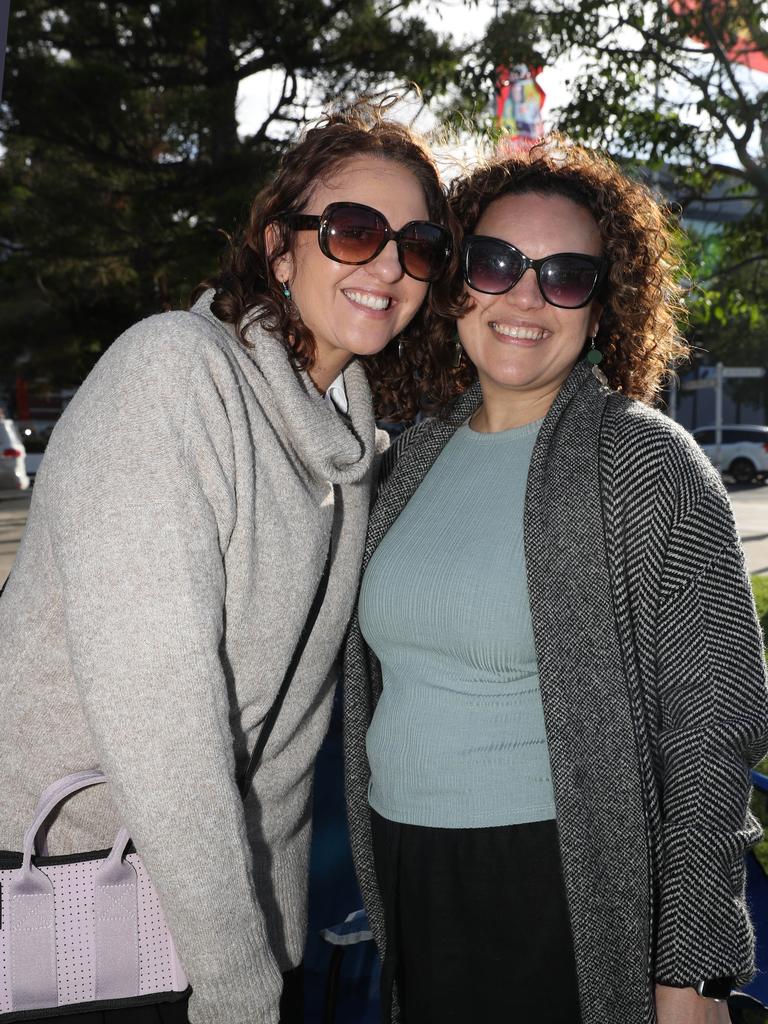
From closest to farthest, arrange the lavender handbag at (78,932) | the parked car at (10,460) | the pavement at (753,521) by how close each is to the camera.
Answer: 1. the lavender handbag at (78,932)
2. the pavement at (753,521)
3. the parked car at (10,460)

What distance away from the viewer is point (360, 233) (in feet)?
6.11

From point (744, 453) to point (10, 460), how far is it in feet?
56.2

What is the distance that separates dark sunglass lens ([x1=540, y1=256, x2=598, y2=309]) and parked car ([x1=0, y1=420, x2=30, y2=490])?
1895 centimetres

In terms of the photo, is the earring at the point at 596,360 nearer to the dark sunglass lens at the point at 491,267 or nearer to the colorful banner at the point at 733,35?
the dark sunglass lens at the point at 491,267

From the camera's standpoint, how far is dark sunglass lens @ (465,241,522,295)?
6.89 ft

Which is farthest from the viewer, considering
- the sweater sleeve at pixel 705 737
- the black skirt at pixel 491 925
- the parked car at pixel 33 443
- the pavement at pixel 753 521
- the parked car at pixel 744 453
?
the parked car at pixel 744 453

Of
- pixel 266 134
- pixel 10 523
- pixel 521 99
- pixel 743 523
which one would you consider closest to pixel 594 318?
pixel 521 99

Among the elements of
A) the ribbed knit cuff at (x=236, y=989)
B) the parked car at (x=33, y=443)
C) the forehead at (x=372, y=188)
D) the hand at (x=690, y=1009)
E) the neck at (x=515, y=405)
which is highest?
the forehead at (x=372, y=188)

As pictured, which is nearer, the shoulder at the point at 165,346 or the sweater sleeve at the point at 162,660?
the sweater sleeve at the point at 162,660

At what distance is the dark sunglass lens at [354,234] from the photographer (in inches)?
72.4

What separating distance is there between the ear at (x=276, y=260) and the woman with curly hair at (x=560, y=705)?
43cm

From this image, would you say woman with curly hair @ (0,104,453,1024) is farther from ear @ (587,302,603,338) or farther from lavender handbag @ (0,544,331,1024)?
ear @ (587,302,603,338)

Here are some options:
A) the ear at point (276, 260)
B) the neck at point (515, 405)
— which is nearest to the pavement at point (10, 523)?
the neck at point (515, 405)

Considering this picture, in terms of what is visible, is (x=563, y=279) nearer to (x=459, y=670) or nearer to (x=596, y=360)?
(x=596, y=360)
